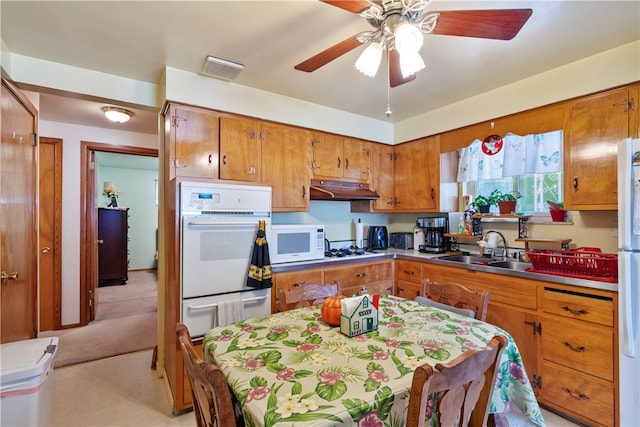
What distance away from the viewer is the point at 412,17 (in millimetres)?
1394

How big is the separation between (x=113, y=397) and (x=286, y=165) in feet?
7.65

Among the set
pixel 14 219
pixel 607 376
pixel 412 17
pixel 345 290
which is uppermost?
pixel 412 17

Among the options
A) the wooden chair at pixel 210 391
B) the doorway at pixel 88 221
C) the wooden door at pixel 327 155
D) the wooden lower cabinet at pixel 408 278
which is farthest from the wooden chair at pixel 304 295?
the doorway at pixel 88 221

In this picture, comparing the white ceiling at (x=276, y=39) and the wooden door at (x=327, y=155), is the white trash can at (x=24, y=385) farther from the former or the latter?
the wooden door at (x=327, y=155)

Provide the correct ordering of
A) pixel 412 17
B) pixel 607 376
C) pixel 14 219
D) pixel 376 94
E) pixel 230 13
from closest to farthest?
1. pixel 412 17
2. pixel 230 13
3. pixel 607 376
4. pixel 14 219
5. pixel 376 94

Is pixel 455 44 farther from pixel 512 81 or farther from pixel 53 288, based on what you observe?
pixel 53 288

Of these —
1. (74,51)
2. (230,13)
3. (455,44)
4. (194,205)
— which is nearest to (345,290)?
(194,205)

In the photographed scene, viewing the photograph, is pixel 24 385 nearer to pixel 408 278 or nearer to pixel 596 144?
pixel 408 278

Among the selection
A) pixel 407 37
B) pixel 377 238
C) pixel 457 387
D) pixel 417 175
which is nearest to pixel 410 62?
pixel 407 37

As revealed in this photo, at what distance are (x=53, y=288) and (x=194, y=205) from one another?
114 inches

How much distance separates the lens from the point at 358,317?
137 centimetres

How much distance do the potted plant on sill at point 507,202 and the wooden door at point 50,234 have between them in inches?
190

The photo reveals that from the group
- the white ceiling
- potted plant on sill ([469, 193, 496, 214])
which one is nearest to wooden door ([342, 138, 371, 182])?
the white ceiling

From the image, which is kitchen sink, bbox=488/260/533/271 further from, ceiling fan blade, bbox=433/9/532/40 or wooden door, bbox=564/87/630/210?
ceiling fan blade, bbox=433/9/532/40
